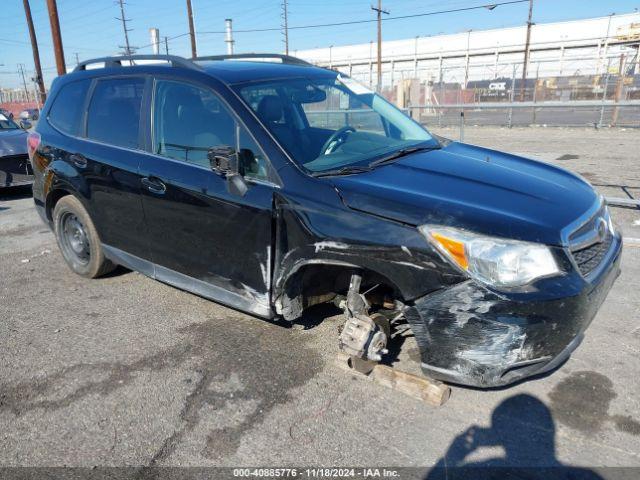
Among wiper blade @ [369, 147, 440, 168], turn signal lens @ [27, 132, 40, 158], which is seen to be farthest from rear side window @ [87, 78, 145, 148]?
wiper blade @ [369, 147, 440, 168]

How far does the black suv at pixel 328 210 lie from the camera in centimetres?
240

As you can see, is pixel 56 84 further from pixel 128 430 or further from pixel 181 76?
pixel 128 430

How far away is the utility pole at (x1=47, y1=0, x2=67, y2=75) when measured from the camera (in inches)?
642

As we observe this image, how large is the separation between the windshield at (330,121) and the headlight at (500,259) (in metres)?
0.99

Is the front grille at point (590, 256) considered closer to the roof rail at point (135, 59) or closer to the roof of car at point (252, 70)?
the roof of car at point (252, 70)

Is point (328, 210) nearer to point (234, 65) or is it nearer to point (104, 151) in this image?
point (234, 65)

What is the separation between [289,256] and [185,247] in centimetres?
101

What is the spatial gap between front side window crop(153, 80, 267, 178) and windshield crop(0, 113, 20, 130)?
7607 mm

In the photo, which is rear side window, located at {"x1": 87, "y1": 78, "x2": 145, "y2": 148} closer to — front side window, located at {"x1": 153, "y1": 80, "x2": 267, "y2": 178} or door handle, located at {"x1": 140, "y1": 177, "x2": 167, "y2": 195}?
front side window, located at {"x1": 153, "y1": 80, "x2": 267, "y2": 178}

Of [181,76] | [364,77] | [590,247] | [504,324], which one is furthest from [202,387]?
[364,77]

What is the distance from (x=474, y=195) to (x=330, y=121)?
145cm

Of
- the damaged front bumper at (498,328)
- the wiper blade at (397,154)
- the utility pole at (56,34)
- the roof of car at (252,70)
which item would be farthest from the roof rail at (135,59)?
the utility pole at (56,34)

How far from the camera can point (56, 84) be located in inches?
189

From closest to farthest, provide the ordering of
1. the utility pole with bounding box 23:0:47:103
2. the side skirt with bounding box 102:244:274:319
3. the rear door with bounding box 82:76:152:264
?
the side skirt with bounding box 102:244:274:319
the rear door with bounding box 82:76:152:264
the utility pole with bounding box 23:0:47:103
